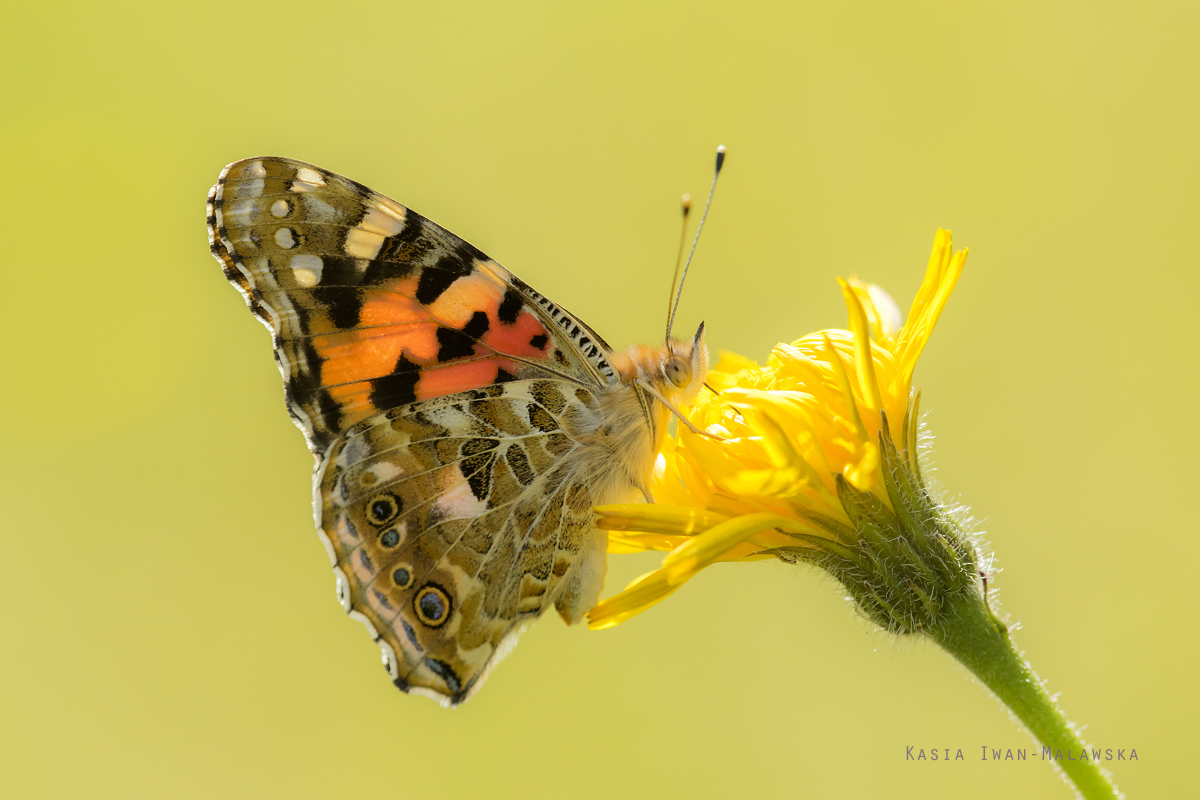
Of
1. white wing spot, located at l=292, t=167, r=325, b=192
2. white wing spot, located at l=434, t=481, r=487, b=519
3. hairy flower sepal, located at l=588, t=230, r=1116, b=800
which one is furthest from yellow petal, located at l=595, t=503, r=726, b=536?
white wing spot, located at l=292, t=167, r=325, b=192

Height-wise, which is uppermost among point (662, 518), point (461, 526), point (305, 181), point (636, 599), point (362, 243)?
point (305, 181)

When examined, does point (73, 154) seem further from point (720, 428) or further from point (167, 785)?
point (720, 428)

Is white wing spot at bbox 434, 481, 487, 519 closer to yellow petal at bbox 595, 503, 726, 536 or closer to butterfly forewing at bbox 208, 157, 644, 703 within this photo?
butterfly forewing at bbox 208, 157, 644, 703

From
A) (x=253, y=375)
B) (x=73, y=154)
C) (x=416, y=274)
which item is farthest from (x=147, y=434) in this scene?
(x=416, y=274)

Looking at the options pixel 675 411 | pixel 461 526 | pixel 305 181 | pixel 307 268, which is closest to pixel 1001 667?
pixel 675 411

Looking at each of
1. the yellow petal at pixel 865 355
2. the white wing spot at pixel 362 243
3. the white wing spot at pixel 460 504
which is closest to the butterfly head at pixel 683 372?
the yellow petal at pixel 865 355

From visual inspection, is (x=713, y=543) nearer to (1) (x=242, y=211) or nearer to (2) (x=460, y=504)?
(2) (x=460, y=504)
